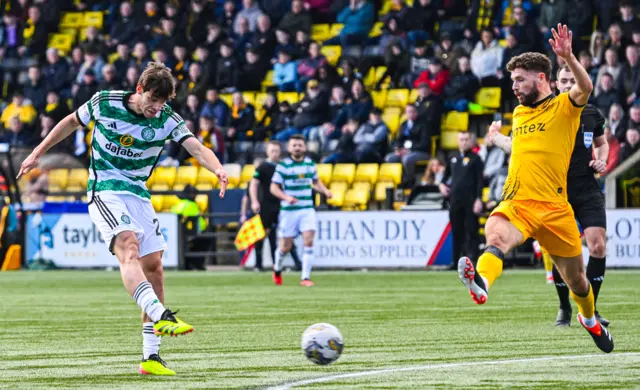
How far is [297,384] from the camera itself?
784cm

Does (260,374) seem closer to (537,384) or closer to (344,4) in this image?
(537,384)

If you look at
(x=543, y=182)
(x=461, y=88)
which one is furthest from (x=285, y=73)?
(x=543, y=182)

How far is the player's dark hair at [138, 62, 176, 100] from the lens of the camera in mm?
8789

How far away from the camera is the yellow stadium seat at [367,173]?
26469 millimetres

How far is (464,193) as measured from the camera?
23234 millimetres

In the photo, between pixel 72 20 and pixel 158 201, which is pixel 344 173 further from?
pixel 72 20

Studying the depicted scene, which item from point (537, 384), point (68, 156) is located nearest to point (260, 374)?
point (537, 384)

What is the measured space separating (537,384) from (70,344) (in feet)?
14.8

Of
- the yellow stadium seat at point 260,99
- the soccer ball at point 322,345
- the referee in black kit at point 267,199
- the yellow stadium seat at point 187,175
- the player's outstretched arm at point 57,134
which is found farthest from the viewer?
the yellow stadium seat at point 260,99

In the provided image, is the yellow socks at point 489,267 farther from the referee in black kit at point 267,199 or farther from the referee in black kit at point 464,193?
the referee in black kit at point 464,193

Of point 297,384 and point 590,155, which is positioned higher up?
point 590,155

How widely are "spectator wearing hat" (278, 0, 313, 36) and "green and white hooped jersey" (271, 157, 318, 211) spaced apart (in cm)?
984

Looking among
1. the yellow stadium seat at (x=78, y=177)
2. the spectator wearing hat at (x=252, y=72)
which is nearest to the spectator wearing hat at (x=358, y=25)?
the spectator wearing hat at (x=252, y=72)

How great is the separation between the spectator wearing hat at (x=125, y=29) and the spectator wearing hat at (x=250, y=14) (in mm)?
2849
